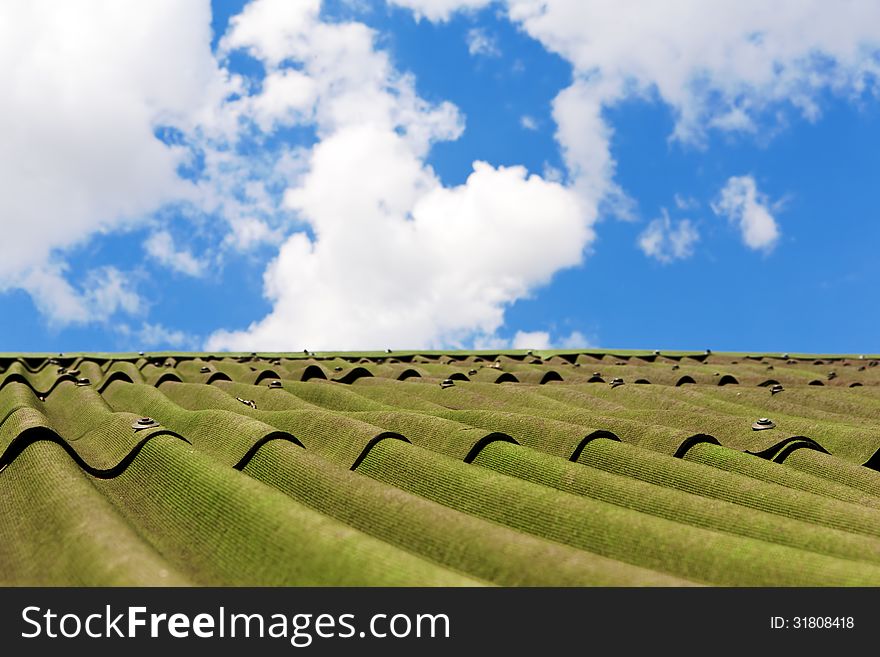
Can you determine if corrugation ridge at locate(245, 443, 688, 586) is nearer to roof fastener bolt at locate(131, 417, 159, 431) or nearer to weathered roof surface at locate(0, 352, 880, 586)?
weathered roof surface at locate(0, 352, 880, 586)

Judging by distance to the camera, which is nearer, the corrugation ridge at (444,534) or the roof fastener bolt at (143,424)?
the corrugation ridge at (444,534)

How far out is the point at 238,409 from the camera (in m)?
7.29

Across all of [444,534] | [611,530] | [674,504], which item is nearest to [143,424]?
[444,534]

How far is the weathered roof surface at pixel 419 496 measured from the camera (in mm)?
3379

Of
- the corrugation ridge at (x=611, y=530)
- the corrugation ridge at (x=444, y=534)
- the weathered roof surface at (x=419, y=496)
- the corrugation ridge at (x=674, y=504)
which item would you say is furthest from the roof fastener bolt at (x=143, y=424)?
the corrugation ridge at (x=674, y=504)

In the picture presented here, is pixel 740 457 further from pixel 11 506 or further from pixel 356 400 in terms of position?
pixel 11 506

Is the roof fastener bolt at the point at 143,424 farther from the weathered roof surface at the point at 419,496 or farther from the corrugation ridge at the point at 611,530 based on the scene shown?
the corrugation ridge at the point at 611,530

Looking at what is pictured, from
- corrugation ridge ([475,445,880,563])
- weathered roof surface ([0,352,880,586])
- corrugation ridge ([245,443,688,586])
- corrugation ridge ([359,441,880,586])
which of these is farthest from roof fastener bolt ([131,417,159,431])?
corrugation ridge ([475,445,880,563])

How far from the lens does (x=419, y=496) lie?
4691 mm

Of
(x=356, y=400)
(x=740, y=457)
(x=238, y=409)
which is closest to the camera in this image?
(x=740, y=457)

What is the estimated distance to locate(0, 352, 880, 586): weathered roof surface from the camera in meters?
3.38

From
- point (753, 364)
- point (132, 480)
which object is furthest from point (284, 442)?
point (753, 364)
